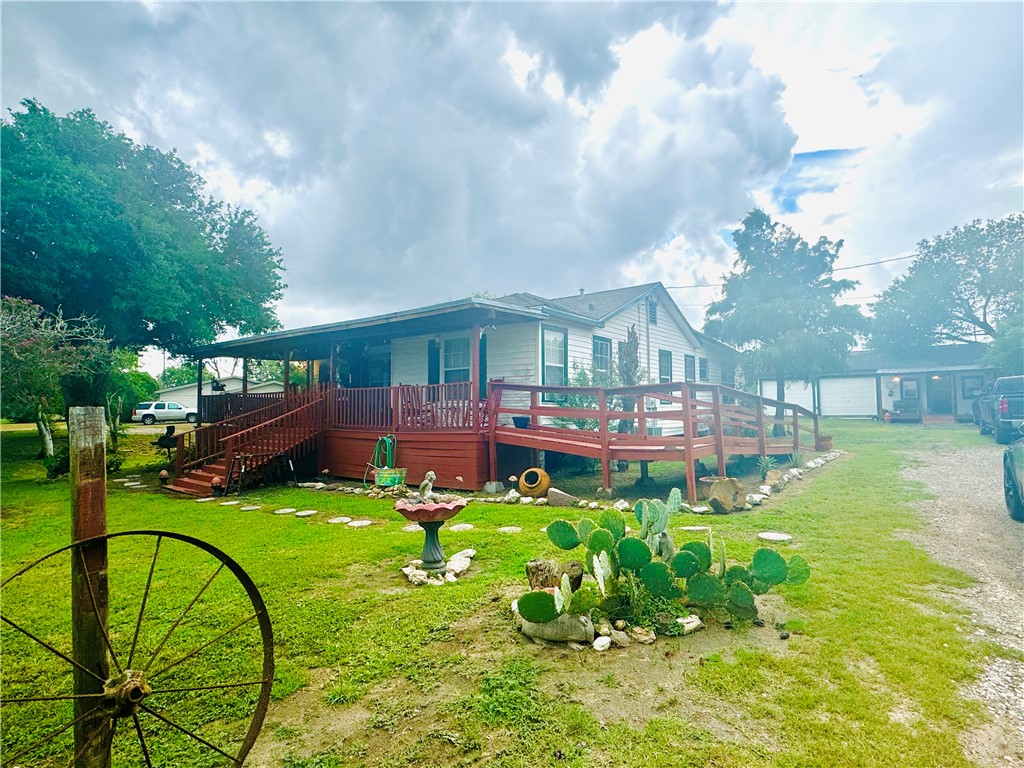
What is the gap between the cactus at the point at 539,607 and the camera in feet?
9.05

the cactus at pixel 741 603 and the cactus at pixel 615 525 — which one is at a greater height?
the cactus at pixel 615 525

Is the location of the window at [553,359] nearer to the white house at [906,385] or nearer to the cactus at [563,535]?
the cactus at [563,535]

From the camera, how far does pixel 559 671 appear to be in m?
2.57

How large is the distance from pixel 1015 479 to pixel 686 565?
5.35 metres

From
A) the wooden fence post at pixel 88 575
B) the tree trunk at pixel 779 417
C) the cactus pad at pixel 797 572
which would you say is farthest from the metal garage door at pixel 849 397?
the wooden fence post at pixel 88 575

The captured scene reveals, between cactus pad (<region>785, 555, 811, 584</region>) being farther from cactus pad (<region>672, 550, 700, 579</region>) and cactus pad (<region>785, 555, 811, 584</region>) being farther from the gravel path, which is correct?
the gravel path

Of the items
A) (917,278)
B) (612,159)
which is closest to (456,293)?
(612,159)

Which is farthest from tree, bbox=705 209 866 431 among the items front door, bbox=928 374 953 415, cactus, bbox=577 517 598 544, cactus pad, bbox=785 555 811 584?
cactus, bbox=577 517 598 544

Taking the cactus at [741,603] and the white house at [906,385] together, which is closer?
the cactus at [741,603]

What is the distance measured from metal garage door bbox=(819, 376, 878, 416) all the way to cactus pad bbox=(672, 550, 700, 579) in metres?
29.5

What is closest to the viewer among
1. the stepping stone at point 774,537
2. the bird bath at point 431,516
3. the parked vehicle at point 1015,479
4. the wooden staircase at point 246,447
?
the bird bath at point 431,516

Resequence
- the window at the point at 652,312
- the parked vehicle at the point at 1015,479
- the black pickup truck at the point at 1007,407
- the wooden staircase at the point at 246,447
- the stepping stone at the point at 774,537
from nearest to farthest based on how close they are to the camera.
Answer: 1. the stepping stone at the point at 774,537
2. the parked vehicle at the point at 1015,479
3. the wooden staircase at the point at 246,447
4. the black pickup truck at the point at 1007,407
5. the window at the point at 652,312

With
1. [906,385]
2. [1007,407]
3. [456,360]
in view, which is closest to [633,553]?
[456,360]

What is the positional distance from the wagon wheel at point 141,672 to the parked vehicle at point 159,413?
31.0 meters
